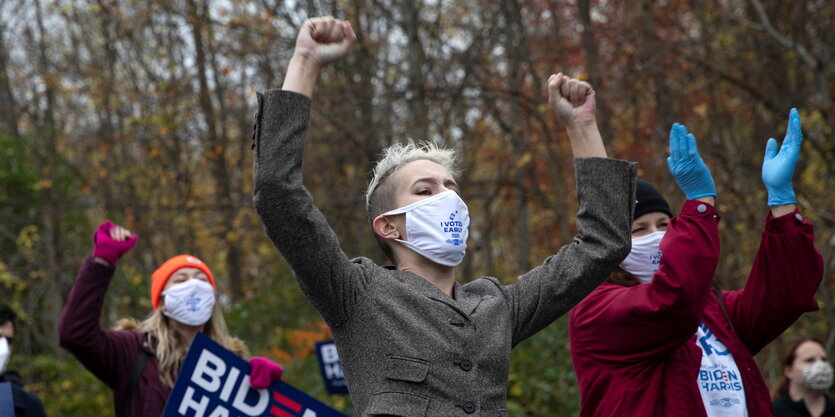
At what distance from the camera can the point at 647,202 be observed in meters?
3.75

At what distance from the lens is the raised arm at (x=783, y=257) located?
138 inches

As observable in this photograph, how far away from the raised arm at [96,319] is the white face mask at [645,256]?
2796mm

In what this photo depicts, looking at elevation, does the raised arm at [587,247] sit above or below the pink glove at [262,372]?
above

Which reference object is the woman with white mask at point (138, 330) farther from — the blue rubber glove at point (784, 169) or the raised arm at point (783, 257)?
the blue rubber glove at point (784, 169)

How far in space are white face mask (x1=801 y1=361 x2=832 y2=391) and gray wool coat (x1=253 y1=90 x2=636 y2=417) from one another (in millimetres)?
3941

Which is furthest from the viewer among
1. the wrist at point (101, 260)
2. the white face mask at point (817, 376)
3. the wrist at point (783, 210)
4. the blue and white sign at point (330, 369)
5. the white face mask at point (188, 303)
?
the blue and white sign at point (330, 369)

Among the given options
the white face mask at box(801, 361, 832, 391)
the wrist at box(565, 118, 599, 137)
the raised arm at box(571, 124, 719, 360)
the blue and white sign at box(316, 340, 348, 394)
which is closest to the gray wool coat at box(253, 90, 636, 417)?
A: the wrist at box(565, 118, 599, 137)

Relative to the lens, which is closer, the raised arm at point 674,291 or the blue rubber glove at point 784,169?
the raised arm at point 674,291

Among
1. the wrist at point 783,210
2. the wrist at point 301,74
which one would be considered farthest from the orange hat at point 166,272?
the wrist at point 783,210

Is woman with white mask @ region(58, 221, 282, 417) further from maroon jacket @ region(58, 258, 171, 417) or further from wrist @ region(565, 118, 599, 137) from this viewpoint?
wrist @ region(565, 118, 599, 137)

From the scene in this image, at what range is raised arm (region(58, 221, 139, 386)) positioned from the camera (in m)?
4.90

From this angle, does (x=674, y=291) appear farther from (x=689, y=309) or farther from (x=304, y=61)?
(x=304, y=61)

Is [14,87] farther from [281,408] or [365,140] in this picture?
[281,408]

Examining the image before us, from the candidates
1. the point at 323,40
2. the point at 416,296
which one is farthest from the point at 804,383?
the point at 323,40
